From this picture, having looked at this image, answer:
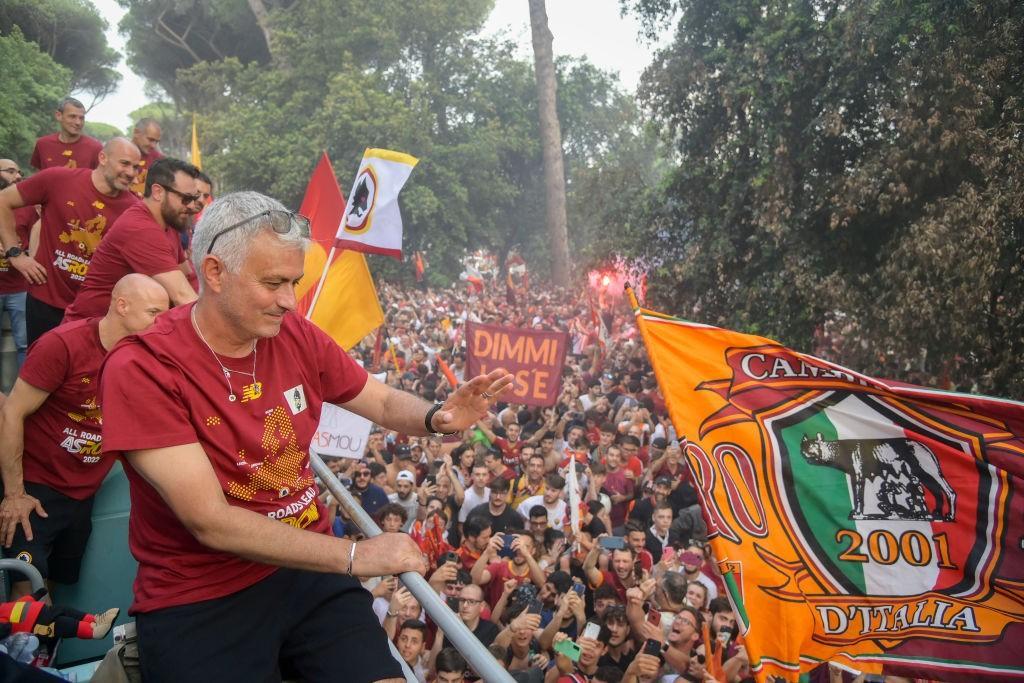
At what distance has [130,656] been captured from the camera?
2234mm

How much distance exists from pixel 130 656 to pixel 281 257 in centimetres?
116

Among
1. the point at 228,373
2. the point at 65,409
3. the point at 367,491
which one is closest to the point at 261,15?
the point at 367,491

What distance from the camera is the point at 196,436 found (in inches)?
83.7

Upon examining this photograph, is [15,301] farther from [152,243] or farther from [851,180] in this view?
[851,180]

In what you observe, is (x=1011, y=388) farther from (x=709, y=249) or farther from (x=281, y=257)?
(x=281, y=257)

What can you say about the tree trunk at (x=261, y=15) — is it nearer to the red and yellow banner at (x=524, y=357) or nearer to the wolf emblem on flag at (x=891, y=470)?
the red and yellow banner at (x=524, y=357)

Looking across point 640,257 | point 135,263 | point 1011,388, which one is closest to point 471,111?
point 640,257

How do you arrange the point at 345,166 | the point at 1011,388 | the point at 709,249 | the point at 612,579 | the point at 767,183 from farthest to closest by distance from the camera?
the point at 345,166 < the point at 709,249 < the point at 767,183 < the point at 1011,388 < the point at 612,579

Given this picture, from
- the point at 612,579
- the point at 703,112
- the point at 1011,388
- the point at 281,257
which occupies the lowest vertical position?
the point at 612,579

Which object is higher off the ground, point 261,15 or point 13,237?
point 261,15

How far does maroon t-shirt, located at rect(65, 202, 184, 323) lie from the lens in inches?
146

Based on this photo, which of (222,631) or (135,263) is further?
(135,263)

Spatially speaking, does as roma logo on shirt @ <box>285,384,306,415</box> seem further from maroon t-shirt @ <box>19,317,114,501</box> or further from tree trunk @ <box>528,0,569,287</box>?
tree trunk @ <box>528,0,569,287</box>

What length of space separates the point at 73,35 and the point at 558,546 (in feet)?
98.0
